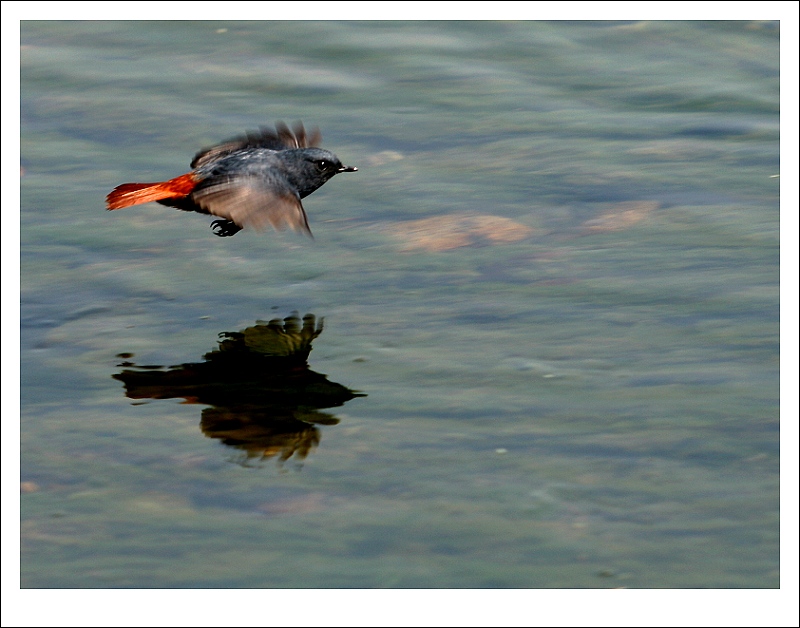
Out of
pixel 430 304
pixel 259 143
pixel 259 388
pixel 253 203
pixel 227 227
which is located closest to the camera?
pixel 259 388

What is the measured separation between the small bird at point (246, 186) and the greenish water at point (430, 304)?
18.9 inches

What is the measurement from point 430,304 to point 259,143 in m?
1.58

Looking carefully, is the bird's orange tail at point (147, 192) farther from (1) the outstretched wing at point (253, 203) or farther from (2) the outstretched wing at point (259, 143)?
(2) the outstretched wing at point (259, 143)

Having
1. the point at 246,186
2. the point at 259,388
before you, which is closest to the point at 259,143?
the point at 246,186

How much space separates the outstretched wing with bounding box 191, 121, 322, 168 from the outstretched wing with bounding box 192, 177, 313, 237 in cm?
56

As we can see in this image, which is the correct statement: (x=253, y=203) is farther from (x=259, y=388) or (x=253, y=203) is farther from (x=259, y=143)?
(x=259, y=388)

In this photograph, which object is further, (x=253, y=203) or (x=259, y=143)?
(x=259, y=143)

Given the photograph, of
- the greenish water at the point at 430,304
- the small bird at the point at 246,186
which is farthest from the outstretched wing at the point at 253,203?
the greenish water at the point at 430,304

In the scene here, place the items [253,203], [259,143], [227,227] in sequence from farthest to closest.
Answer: [259,143] → [227,227] → [253,203]

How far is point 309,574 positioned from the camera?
14.3ft

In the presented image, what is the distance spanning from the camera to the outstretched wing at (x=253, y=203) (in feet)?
20.5

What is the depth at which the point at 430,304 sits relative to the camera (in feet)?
21.3

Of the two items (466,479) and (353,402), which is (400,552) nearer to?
(466,479)

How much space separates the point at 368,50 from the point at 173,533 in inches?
256
